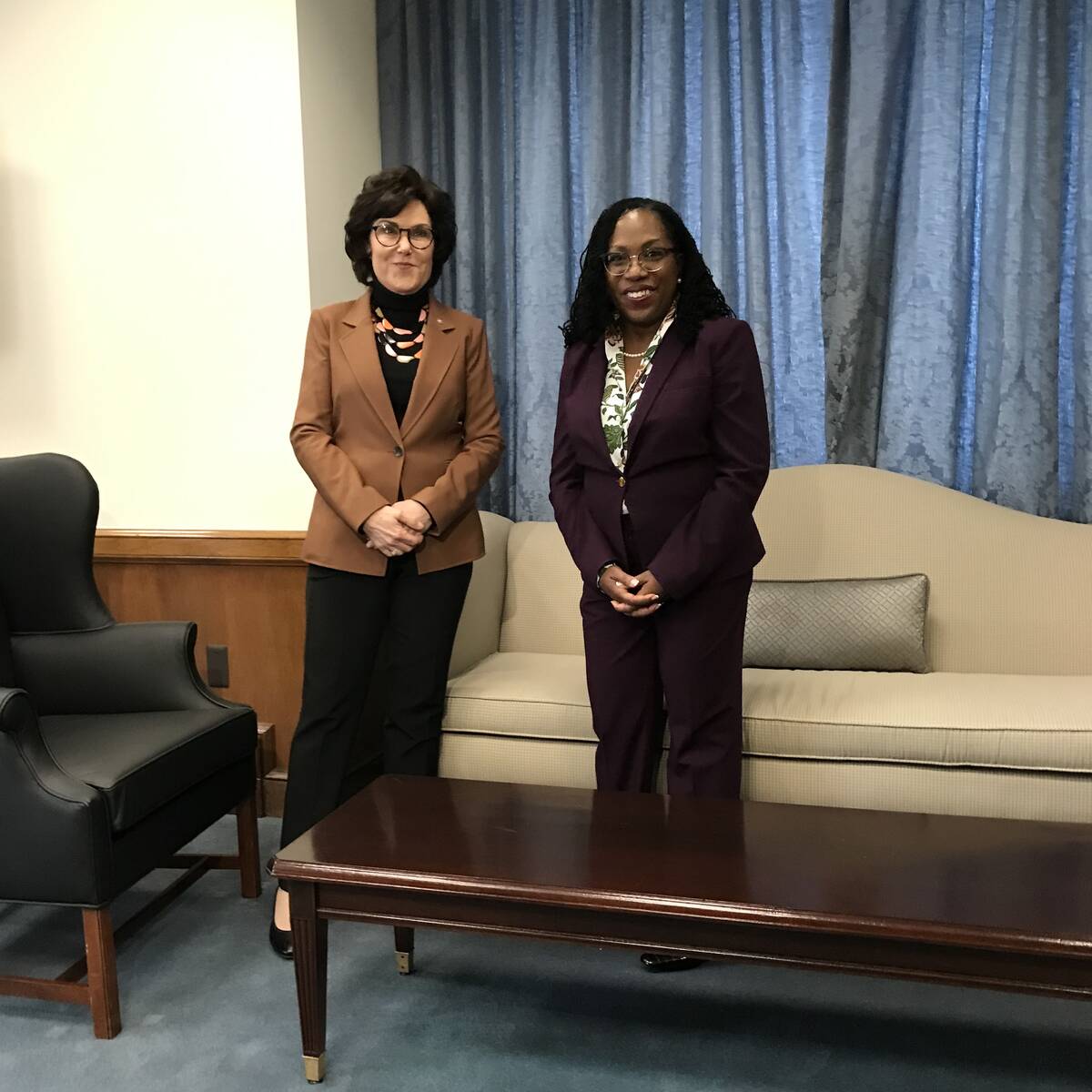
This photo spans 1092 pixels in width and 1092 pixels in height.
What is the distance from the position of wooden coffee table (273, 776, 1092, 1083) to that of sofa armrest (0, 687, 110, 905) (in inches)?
16.7

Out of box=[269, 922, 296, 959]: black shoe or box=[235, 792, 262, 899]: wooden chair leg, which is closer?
box=[269, 922, 296, 959]: black shoe

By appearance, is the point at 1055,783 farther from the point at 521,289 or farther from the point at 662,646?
the point at 521,289

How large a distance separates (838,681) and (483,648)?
3.01ft

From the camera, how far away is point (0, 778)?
1827mm

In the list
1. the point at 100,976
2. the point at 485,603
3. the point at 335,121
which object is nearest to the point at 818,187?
the point at 335,121

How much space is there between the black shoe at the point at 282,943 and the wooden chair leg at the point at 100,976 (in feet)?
1.13

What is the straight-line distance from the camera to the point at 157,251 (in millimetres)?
2953

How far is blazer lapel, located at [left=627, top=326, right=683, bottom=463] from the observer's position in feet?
6.61

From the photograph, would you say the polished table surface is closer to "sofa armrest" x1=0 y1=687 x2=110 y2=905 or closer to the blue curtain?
"sofa armrest" x1=0 y1=687 x2=110 y2=905

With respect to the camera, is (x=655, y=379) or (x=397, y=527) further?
(x=397, y=527)

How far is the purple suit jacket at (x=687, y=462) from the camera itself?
1.99 meters

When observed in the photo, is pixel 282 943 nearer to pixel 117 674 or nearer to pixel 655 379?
pixel 117 674

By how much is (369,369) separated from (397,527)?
33cm

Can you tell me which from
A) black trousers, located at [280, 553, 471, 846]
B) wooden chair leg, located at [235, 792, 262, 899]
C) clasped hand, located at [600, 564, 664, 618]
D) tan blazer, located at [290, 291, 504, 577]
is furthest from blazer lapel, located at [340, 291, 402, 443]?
wooden chair leg, located at [235, 792, 262, 899]
